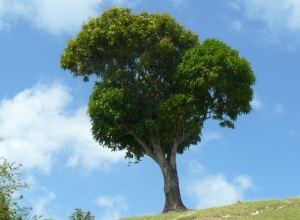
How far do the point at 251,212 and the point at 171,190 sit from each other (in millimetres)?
8967

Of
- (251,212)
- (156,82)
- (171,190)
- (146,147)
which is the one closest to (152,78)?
(156,82)

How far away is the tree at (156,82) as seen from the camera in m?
39.2

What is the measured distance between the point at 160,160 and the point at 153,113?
3795 mm

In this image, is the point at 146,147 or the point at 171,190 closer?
the point at 171,190

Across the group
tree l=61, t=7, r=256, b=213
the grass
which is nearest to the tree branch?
tree l=61, t=7, r=256, b=213

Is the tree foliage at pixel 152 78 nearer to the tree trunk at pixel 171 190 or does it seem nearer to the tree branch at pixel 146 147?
the tree branch at pixel 146 147

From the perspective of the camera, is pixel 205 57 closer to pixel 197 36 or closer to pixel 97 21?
pixel 197 36

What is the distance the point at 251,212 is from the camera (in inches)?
1246

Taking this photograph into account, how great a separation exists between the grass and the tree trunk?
399cm

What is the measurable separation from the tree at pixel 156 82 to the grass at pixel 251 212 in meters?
5.34

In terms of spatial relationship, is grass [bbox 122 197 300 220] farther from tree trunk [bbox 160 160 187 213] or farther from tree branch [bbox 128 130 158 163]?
tree branch [bbox 128 130 158 163]

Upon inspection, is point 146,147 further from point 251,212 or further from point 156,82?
point 251,212

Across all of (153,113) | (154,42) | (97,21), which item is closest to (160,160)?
(153,113)

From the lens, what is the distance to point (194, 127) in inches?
1566
